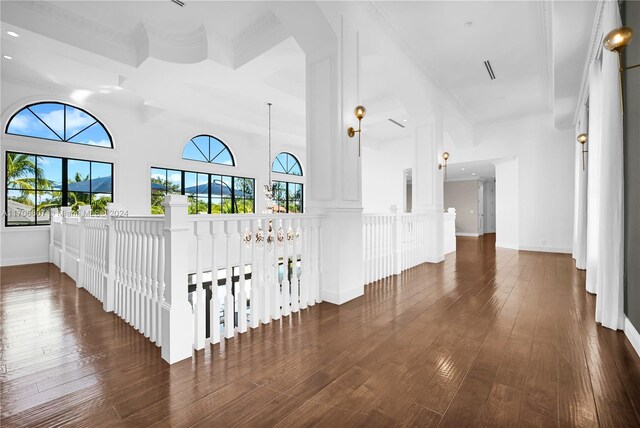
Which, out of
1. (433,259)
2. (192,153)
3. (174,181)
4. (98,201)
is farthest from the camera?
(192,153)

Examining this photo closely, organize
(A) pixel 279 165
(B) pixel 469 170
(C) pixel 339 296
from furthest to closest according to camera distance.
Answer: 1. (A) pixel 279 165
2. (B) pixel 469 170
3. (C) pixel 339 296

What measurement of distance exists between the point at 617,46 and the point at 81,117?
9023 mm

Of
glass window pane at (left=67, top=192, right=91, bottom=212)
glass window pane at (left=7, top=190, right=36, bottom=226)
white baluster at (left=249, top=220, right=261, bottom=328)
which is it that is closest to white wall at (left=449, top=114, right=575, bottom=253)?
white baluster at (left=249, top=220, right=261, bottom=328)

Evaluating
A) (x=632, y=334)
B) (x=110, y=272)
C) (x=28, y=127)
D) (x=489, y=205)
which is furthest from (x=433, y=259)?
(x=489, y=205)

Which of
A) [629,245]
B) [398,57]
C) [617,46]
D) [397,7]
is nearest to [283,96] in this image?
[398,57]

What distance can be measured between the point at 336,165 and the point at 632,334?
2856 millimetres

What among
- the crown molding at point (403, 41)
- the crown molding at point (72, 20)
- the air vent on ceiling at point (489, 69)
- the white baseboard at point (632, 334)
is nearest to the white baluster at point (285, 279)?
the white baseboard at point (632, 334)

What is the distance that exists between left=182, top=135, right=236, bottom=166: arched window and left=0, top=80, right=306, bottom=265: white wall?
171mm

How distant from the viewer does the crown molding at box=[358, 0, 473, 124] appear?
3752 millimetres

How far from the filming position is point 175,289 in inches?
79.0

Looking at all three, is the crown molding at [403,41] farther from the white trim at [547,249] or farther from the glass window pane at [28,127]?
the glass window pane at [28,127]

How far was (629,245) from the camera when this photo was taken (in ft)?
7.82

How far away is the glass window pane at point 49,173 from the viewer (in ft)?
20.6

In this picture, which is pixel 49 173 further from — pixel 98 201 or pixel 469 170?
pixel 469 170
